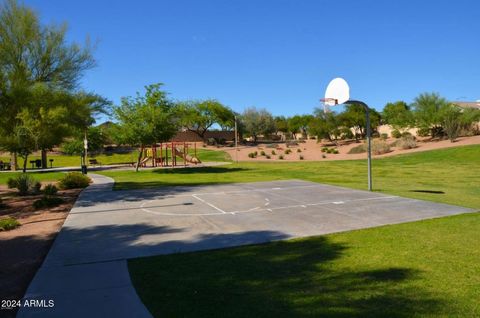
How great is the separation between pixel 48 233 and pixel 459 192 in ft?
46.3

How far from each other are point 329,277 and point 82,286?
3547mm

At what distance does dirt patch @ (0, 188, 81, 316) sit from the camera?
5.97m

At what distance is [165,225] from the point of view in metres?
9.93

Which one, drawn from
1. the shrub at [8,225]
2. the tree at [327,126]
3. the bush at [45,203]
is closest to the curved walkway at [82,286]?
the shrub at [8,225]

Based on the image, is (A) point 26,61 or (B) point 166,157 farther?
(B) point 166,157

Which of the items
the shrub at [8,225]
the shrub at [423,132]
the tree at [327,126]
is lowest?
the shrub at [8,225]

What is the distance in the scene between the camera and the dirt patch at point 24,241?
597cm

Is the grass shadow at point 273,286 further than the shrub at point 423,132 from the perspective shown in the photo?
No

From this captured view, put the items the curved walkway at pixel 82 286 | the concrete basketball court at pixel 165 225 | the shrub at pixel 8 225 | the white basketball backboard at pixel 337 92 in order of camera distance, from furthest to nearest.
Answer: the white basketball backboard at pixel 337 92 → the shrub at pixel 8 225 → the concrete basketball court at pixel 165 225 → the curved walkway at pixel 82 286

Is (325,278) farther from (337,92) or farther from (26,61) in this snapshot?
(26,61)

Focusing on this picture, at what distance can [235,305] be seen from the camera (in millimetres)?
4742

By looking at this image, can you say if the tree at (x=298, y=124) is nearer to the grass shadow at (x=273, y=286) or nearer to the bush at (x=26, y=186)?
the bush at (x=26, y=186)

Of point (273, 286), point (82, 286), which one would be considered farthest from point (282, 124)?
point (82, 286)

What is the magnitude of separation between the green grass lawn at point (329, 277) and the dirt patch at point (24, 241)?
1737mm
